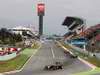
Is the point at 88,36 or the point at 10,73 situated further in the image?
the point at 88,36

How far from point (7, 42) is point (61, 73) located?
101 m

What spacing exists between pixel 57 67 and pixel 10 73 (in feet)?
28.7

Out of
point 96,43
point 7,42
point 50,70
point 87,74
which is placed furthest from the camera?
point 7,42

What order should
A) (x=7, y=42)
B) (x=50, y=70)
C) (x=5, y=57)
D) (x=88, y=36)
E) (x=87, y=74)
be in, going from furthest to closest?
(x=88, y=36) → (x=7, y=42) → (x=5, y=57) → (x=50, y=70) → (x=87, y=74)

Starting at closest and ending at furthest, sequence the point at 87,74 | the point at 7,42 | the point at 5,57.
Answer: the point at 87,74
the point at 5,57
the point at 7,42

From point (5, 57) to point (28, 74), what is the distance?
2936 centimetres

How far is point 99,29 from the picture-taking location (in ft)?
500

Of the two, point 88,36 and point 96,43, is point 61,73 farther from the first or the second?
point 88,36

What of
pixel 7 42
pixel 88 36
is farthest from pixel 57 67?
pixel 88 36

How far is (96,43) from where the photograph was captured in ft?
432

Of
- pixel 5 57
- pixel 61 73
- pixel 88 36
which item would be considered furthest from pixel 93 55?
pixel 88 36

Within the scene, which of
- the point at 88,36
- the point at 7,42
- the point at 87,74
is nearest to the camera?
the point at 87,74

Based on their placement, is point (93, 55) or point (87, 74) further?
point (93, 55)

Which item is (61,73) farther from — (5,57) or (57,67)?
(5,57)
